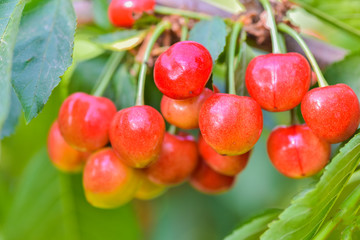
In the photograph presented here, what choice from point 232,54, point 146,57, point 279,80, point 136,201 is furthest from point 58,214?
point 279,80

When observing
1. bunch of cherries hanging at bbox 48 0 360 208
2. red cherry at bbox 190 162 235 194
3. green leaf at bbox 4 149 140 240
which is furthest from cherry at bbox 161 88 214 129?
green leaf at bbox 4 149 140 240

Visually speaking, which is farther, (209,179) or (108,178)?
(209,179)

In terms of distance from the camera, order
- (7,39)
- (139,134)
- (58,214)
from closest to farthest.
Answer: (7,39), (139,134), (58,214)

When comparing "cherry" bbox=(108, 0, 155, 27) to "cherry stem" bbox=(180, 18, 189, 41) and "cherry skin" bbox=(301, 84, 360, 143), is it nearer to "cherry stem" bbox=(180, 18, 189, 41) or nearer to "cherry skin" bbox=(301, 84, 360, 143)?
"cherry stem" bbox=(180, 18, 189, 41)

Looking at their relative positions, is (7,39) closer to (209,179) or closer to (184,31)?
(184,31)

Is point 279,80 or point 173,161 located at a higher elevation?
Result: point 279,80
